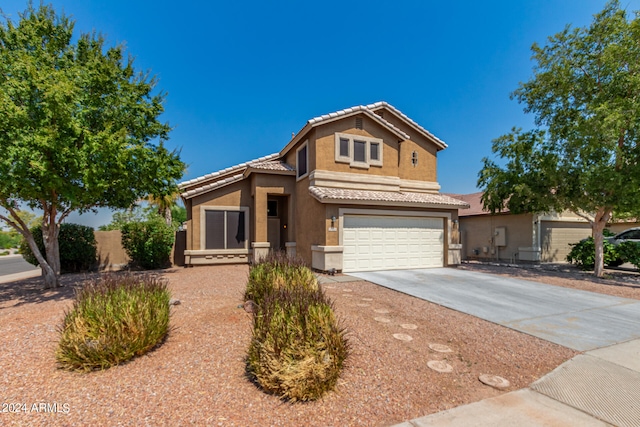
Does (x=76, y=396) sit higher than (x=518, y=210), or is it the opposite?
(x=518, y=210)

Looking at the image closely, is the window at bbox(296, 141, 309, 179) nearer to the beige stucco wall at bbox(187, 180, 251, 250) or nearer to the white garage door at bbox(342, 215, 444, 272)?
the beige stucco wall at bbox(187, 180, 251, 250)

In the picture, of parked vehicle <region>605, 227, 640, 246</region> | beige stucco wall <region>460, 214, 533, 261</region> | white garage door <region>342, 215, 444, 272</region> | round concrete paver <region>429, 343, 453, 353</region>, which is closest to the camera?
round concrete paver <region>429, 343, 453, 353</region>

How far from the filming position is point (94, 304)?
15.0 ft

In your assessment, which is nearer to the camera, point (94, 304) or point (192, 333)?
point (94, 304)

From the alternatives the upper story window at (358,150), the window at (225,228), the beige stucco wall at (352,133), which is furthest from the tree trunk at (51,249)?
the upper story window at (358,150)

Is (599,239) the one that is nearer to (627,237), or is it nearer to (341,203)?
(627,237)

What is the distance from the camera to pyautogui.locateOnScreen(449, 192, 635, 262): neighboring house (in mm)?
17828

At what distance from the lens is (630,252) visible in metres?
13.8

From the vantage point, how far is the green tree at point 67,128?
23.9 feet

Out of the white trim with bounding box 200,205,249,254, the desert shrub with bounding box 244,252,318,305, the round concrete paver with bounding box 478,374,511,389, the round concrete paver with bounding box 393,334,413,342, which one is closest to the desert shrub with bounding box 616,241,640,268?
the round concrete paver with bounding box 393,334,413,342

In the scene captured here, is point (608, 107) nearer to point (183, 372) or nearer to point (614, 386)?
point (614, 386)

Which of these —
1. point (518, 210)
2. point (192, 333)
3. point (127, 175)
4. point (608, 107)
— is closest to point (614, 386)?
point (192, 333)

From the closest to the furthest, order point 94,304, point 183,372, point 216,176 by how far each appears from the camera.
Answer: point 183,372 < point 94,304 < point 216,176

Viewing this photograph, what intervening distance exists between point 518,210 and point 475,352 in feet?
44.8
